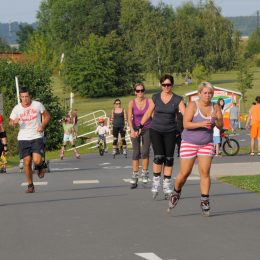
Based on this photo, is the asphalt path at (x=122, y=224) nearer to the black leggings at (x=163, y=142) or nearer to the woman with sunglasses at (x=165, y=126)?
the woman with sunglasses at (x=165, y=126)

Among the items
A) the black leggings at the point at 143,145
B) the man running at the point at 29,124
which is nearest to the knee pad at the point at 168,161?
the black leggings at the point at 143,145

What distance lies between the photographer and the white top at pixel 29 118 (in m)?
15.4

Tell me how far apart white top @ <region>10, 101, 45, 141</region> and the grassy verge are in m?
3.50

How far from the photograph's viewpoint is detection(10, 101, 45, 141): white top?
1538 centimetres

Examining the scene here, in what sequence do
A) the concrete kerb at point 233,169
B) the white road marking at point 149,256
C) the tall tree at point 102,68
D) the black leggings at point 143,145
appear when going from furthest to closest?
the tall tree at point 102,68 → the concrete kerb at point 233,169 → the black leggings at point 143,145 → the white road marking at point 149,256

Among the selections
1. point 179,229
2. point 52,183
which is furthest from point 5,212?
point 52,183

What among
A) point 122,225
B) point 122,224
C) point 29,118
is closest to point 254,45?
point 29,118

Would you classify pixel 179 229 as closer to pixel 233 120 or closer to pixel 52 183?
pixel 52 183

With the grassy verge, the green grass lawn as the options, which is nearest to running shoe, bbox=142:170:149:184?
the grassy verge

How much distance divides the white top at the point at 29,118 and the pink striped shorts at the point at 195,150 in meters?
4.24

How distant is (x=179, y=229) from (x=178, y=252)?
169 centimetres

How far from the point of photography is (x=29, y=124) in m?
15.4

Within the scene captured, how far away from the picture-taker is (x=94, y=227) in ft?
35.7

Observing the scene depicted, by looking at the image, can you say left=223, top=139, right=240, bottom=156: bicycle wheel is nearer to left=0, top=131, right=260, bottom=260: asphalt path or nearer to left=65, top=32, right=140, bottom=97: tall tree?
left=0, top=131, right=260, bottom=260: asphalt path
